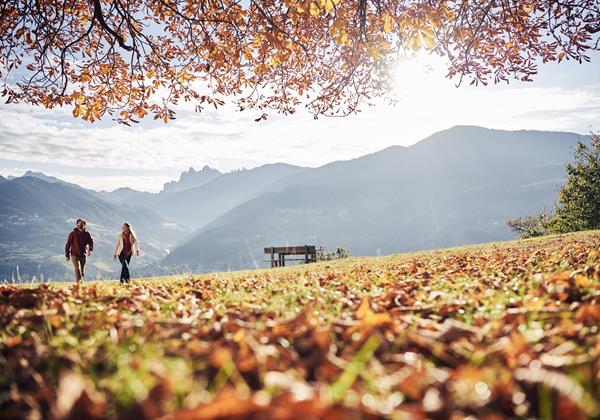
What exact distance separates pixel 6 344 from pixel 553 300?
4.10m

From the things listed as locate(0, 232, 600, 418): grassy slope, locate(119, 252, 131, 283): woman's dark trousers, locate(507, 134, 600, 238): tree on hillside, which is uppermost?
locate(507, 134, 600, 238): tree on hillside

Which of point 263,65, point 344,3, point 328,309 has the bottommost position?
point 328,309

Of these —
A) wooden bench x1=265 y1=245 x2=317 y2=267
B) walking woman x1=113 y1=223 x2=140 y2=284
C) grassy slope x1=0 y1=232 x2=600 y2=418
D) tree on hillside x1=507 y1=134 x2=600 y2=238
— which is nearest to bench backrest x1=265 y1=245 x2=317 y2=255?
wooden bench x1=265 y1=245 x2=317 y2=267

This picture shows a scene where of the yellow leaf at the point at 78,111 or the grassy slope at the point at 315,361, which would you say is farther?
the yellow leaf at the point at 78,111

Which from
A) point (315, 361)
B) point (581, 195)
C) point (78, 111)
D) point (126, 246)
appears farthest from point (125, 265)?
point (581, 195)

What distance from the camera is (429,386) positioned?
65.7 inches

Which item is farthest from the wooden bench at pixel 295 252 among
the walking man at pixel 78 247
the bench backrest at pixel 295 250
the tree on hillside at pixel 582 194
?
the tree on hillside at pixel 582 194

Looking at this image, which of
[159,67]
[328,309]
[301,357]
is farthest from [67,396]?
[159,67]

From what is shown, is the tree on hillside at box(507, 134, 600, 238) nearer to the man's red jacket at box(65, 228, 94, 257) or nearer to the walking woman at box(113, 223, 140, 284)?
the walking woman at box(113, 223, 140, 284)

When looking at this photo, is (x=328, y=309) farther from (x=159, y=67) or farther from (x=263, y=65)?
(x=159, y=67)

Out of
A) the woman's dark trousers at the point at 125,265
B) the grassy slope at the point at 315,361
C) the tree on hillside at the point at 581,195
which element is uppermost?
the tree on hillside at the point at 581,195

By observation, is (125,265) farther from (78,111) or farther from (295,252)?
(295,252)

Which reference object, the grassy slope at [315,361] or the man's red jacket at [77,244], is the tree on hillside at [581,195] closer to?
the man's red jacket at [77,244]

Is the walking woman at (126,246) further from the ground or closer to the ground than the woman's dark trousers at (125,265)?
further from the ground
